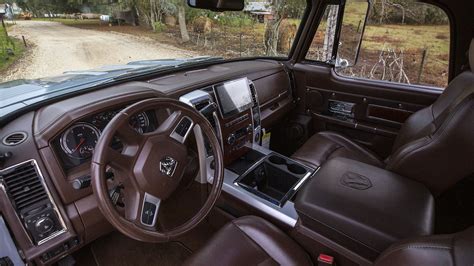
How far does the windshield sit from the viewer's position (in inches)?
50.3

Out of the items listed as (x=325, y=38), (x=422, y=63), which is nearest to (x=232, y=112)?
(x=325, y=38)

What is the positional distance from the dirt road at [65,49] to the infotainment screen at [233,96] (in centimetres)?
52

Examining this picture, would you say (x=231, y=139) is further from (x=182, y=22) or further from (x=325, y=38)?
(x=325, y=38)

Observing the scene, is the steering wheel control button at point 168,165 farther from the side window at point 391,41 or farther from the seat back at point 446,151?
the side window at point 391,41

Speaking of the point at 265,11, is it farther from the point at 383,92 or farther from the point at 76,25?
the point at 76,25

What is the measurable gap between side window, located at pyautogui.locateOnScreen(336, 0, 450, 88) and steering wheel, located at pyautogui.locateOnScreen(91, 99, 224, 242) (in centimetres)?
169

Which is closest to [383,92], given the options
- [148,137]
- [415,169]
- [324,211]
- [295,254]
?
[415,169]

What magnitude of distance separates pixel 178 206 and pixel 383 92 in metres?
1.66

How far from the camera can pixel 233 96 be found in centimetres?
191

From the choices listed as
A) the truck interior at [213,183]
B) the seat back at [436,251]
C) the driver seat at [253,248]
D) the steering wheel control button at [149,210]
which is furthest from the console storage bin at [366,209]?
the steering wheel control button at [149,210]

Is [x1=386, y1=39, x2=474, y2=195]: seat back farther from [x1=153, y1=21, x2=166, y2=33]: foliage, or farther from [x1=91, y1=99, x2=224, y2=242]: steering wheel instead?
[x1=153, y1=21, x2=166, y2=33]: foliage

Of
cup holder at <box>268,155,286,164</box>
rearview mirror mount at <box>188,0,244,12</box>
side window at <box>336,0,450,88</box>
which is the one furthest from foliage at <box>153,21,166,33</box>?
side window at <box>336,0,450,88</box>

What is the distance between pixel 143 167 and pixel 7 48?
0.77 m

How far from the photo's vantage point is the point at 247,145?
207 cm
